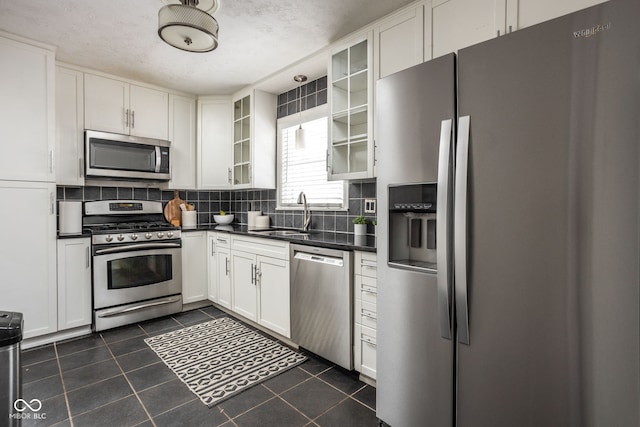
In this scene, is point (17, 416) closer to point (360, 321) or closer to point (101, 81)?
point (360, 321)

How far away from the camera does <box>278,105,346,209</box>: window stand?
10.9 feet

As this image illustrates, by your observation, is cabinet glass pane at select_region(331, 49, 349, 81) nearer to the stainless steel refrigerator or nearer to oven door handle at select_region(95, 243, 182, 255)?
the stainless steel refrigerator

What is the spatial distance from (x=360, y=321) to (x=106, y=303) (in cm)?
254

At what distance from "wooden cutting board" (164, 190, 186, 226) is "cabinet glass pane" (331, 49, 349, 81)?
8.57ft

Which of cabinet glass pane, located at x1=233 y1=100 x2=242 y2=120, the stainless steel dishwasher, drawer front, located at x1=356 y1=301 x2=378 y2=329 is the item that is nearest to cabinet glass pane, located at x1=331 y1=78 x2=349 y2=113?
the stainless steel dishwasher

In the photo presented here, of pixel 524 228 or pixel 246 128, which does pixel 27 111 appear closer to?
pixel 246 128

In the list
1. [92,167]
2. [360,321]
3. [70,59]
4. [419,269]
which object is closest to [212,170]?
[92,167]

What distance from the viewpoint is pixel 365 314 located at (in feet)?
7.04

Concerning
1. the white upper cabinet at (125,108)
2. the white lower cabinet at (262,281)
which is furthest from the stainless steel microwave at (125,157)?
the white lower cabinet at (262,281)

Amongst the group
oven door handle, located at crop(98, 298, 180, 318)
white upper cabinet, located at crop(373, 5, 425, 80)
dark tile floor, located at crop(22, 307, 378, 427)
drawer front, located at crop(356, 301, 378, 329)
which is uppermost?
white upper cabinet, located at crop(373, 5, 425, 80)

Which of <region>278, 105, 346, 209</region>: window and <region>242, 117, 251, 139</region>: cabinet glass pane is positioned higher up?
<region>242, 117, 251, 139</region>: cabinet glass pane

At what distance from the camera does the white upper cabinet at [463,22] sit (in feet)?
5.78

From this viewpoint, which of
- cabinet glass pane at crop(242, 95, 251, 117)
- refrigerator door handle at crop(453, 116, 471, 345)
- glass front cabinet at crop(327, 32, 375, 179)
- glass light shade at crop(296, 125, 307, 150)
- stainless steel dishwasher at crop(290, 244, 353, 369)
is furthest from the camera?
cabinet glass pane at crop(242, 95, 251, 117)

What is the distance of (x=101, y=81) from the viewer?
133 inches
